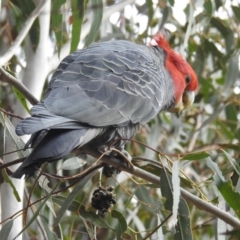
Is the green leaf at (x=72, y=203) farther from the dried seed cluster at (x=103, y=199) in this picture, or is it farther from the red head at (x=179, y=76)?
the red head at (x=179, y=76)

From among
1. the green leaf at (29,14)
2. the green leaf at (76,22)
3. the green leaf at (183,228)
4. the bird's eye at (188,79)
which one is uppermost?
the green leaf at (29,14)

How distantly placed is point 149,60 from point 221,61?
66 cm

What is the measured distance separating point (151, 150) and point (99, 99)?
82 cm

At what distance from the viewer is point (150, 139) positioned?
2.69 m

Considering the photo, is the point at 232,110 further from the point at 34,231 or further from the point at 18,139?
the point at 18,139

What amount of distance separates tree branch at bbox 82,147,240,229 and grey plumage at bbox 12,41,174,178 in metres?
0.08

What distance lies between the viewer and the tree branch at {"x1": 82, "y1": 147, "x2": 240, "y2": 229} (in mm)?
1490

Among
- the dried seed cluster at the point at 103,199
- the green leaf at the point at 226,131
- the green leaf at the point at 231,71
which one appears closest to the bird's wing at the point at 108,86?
the dried seed cluster at the point at 103,199

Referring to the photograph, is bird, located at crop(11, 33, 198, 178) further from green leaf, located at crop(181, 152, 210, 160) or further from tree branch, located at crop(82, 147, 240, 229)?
green leaf, located at crop(181, 152, 210, 160)

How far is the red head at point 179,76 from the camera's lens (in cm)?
230

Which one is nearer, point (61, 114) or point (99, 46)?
point (61, 114)

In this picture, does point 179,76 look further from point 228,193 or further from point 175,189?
point 175,189

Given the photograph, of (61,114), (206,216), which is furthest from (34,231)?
(61,114)

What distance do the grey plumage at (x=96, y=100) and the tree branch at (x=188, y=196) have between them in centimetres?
8
